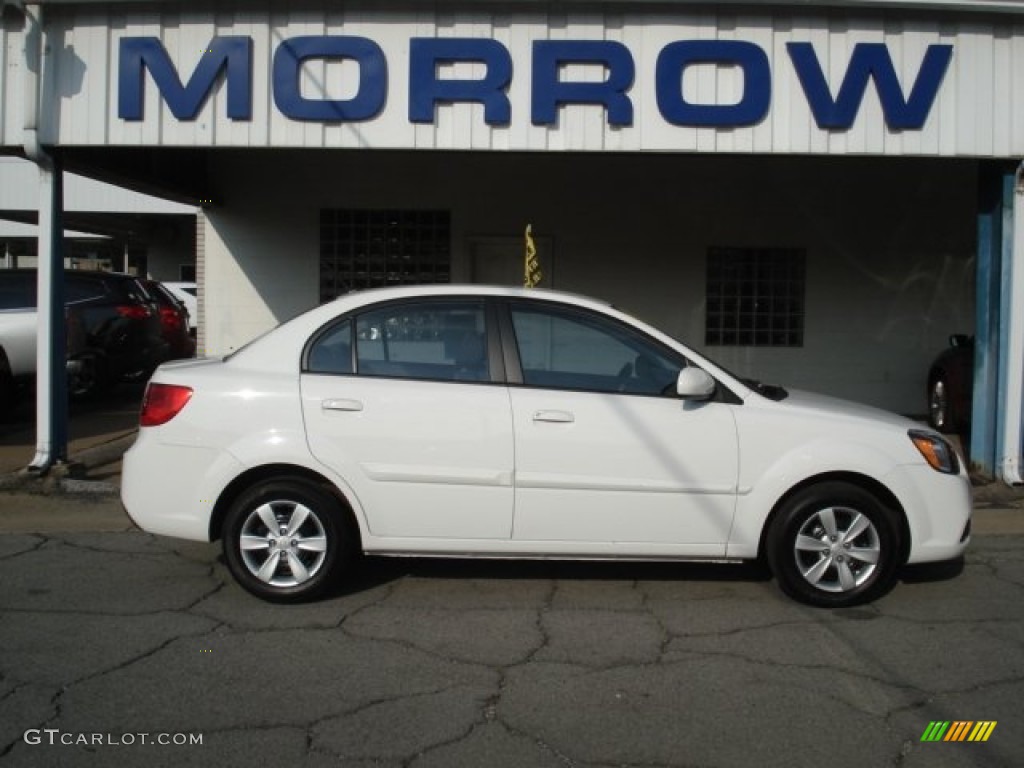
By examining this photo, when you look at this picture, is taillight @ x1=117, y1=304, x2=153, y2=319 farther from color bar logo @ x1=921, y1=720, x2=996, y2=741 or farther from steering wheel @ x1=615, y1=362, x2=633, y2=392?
color bar logo @ x1=921, y1=720, x2=996, y2=741

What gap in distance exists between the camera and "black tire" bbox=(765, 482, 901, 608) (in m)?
5.05

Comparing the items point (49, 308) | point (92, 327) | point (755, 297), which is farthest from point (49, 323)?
point (755, 297)

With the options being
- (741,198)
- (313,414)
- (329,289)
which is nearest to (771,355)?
(741,198)

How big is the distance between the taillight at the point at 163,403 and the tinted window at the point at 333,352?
668 mm

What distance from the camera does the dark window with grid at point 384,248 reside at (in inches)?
465

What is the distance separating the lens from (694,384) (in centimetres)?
493

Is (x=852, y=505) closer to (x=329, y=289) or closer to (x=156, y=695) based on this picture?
(x=156, y=695)

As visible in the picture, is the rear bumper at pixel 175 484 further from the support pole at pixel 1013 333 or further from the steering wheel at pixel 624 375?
the support pole at pixel 1013 333

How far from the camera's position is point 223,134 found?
25.5 feet

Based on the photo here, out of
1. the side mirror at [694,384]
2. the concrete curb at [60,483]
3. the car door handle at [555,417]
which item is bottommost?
the concrete curb at [60,483]

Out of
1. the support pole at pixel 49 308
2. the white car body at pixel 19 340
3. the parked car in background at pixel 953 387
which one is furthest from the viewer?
the white car body at pixel 19 340

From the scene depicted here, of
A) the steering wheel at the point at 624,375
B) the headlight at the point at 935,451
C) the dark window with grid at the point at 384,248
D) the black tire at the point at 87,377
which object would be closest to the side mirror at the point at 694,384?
the steering wheel at the point at 624,375
